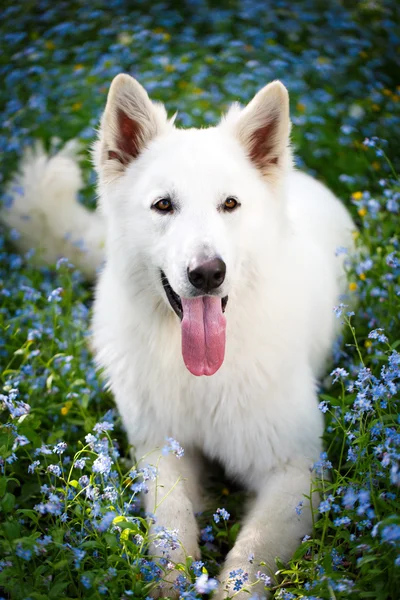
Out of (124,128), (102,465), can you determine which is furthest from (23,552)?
(124,128)

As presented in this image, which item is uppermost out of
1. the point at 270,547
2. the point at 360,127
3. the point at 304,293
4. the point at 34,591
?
the point at 360,127

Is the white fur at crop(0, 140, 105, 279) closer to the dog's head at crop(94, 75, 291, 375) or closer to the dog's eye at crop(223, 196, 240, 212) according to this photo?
the dog's head at crop(94, 75, 291, 375)

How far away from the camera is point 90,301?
4.37m

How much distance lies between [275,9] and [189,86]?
5.19 feet

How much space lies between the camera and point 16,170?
193 inches

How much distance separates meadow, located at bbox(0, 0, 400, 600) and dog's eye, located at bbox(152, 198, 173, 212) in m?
0.72

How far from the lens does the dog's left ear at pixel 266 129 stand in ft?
8.45

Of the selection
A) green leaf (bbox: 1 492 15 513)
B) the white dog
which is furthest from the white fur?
green leaf (bbox: 1 492 15 513)

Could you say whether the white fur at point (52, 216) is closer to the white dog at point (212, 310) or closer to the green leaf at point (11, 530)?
the white dog at point (212, 310)

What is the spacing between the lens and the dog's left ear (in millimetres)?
2574

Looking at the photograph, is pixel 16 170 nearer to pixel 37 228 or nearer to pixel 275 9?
pixel 37 228

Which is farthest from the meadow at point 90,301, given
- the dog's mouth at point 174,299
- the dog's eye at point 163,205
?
the dog's eye at point 163,205

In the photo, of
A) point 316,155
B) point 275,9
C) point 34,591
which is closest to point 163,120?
point 34,591

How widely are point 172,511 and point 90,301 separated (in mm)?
2158
